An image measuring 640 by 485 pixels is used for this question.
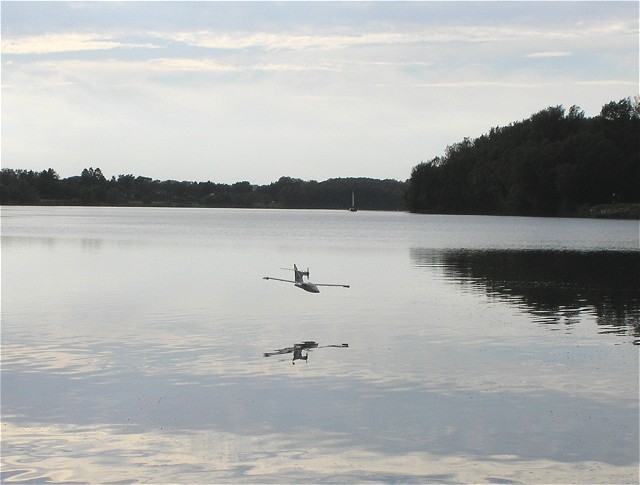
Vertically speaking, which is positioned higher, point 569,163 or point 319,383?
point 569,163

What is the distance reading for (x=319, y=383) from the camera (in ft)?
53.8

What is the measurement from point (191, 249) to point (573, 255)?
967 inches

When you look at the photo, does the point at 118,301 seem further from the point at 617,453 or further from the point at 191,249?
the point at 191,249

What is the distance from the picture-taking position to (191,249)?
60.3 m

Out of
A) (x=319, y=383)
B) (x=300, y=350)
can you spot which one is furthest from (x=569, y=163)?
(x=319, y=383)

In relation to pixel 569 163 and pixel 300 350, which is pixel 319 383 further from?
pixel 569 163

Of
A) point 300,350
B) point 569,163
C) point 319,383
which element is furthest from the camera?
point 569,163

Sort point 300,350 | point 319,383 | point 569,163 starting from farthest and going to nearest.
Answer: point 569,163 → point 300,350 → point 319,383

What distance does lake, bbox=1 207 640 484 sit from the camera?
38.9 feet

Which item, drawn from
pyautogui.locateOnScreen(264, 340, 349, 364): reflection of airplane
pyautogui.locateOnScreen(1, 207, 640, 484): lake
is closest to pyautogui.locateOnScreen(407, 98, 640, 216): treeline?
pyautogui.locateOnScreen(1, 207, 640, 484): lake

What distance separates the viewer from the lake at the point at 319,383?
11867mm

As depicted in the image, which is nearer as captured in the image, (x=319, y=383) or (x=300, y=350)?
(x=319, y=383)

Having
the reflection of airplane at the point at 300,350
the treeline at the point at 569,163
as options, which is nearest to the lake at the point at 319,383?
the reflection of airplane at the point at 300,350

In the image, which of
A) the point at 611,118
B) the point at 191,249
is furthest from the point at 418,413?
the point at 611,118
